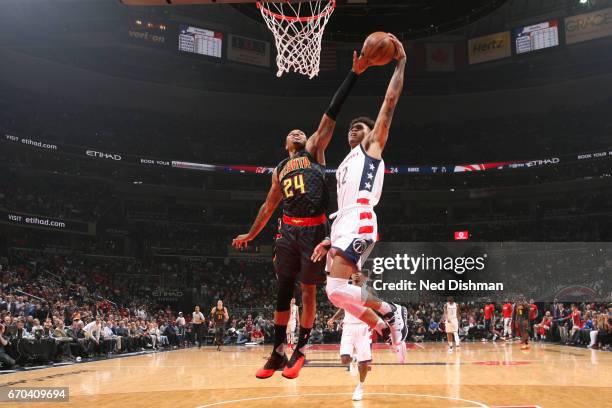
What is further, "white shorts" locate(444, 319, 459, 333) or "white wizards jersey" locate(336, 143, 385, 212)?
"white shorts" locate(444, 319, 459, 333)

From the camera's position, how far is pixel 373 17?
14.5 m

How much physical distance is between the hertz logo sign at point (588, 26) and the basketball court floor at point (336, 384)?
937 inches

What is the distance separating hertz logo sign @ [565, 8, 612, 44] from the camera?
32.5 meters

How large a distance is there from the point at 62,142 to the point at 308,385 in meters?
26.9

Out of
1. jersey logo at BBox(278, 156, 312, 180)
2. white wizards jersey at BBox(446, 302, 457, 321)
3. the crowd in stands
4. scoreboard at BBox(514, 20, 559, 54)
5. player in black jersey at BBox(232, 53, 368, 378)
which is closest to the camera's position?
player in black jersey at BBox(232, 53, 368, 378)

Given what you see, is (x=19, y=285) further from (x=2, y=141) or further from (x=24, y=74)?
(x=24, y=74)

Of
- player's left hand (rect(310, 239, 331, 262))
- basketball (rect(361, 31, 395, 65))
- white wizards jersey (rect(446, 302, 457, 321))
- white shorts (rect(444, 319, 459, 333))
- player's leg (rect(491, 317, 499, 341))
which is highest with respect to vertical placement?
basketball (rect(361, 31, 395, 65))

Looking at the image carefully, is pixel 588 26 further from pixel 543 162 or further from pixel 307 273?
pixel 307 273

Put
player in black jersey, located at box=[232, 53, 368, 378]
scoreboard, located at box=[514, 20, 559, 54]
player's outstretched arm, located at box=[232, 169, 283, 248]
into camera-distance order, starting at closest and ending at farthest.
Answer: player in black jersey, located at box=[232, 53, 368, 378] < player's outstretched arm, located at box=[232, 169, 283, 248] < scoreboard, located at box=[514, 20, 559, 54]

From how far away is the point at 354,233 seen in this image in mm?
5273

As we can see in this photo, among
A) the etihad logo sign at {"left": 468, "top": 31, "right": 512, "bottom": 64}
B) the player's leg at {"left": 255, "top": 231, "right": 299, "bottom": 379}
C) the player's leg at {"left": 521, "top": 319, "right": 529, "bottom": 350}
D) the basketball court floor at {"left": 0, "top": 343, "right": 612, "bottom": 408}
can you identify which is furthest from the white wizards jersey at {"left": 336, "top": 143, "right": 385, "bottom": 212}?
the etihad logo sign at {"left": 468, "top": 31, "right": 512, "bottom": 64}

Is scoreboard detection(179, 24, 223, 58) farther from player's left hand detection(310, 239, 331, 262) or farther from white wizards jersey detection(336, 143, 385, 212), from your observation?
player's left hand detection(310, 239, 331, 262)

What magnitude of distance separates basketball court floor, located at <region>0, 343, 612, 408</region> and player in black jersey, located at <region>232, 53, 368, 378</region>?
6.95 feet

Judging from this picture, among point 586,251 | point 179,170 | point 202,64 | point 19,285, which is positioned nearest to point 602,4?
point 586,251
